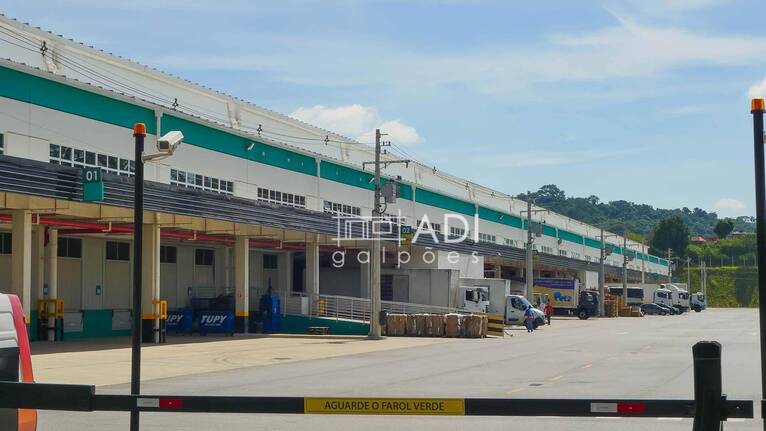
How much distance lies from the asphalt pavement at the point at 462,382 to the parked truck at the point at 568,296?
4495cm

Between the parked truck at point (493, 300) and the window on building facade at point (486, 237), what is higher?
the window on building facade at point (486, 237)

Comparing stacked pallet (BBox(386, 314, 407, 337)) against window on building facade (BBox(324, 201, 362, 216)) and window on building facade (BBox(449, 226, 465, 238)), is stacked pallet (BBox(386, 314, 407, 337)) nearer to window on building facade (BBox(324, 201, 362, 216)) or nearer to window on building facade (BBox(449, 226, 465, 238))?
window on building facade (BBox(324, 201, 362, 216))

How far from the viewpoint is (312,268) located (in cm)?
5381

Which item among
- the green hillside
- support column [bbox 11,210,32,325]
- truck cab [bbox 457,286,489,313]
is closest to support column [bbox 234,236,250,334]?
truck cab [bbox 457,286,489,313]

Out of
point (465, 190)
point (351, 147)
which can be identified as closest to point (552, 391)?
point (351, 147)

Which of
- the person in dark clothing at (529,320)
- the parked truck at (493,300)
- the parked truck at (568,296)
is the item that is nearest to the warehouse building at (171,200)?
the parked truck at (493,300)

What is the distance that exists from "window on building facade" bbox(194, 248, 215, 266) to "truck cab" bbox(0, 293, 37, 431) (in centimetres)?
4619

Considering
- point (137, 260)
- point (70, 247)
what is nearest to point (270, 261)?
point (70, 247)

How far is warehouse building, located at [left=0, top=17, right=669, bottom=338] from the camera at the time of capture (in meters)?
33.2

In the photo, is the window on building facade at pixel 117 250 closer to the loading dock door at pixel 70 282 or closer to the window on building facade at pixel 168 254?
the loading dock door at pixel 70 282

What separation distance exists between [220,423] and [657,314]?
9007 centimetres

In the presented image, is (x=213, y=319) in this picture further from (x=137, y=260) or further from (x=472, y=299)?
(x=137, y=260)

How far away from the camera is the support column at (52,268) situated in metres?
38.7

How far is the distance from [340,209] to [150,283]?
21722 millimetres
